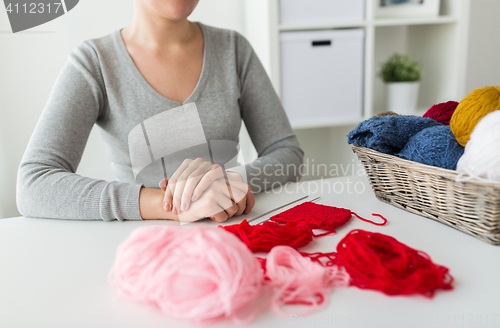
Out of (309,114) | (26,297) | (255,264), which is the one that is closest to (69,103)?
(26,297)

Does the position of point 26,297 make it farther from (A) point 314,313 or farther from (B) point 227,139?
(B) point 227,139

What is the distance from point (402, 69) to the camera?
168 cm

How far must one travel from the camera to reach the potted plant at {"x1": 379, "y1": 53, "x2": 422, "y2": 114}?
1676mm

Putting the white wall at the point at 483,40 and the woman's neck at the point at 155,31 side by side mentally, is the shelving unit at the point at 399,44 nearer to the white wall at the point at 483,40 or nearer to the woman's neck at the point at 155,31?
the white wall at the point at 483,40

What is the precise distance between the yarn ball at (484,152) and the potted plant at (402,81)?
4.02 feet

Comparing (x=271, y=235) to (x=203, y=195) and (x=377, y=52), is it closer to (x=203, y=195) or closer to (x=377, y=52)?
(x=203, y=195)

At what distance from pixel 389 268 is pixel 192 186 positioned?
1.15 ft

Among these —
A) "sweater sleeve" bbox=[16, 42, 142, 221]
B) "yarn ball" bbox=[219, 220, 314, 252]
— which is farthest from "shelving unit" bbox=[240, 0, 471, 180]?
"yarn ball" bbox=[219, 220, 314, 252]

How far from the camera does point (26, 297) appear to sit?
47 cm

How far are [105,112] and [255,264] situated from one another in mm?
676

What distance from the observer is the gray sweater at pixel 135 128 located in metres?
0.73

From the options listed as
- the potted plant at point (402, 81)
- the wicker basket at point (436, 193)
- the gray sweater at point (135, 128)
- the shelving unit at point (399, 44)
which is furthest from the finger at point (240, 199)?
the potted plant at point (402, 81)

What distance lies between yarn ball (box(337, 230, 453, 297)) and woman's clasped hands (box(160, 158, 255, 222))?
24 centimetres

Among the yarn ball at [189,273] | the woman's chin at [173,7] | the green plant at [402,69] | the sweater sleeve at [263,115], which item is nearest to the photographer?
the yarn ball at [189,273]
